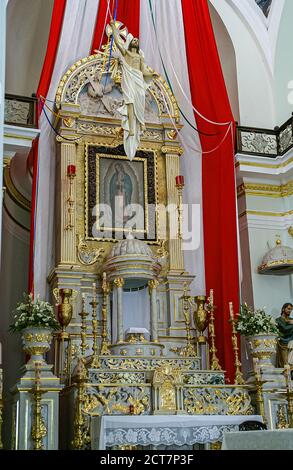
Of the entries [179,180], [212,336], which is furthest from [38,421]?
[179,180]

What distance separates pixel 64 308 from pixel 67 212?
1.73 meters

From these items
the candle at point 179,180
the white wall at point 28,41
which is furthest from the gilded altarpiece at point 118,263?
Result: the white wall at point 28,41

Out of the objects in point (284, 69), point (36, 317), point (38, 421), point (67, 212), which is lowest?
point (38, 421)

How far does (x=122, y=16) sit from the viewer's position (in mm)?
11320

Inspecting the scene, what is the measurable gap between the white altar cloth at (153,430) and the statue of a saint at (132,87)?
423 cm

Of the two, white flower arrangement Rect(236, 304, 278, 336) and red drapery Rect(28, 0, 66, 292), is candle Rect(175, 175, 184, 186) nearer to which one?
red drapery Rect(28, 0, 66, 292)

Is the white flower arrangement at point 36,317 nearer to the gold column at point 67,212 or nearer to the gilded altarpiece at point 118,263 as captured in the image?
the gilded altarpiece at point 118,263

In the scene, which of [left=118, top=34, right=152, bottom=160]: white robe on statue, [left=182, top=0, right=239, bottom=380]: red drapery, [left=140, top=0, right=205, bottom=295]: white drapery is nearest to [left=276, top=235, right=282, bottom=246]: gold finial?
[left=182, top=0, right=239, bottom=380]: red drapery

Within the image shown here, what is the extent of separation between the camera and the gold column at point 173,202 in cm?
1045

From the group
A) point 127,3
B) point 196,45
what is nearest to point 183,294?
point 196,45

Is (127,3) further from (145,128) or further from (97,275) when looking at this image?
(97,275)

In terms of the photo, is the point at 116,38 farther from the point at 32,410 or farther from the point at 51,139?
the point at 32,410

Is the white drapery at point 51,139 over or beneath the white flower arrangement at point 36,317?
over

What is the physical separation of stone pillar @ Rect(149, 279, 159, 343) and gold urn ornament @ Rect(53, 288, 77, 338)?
3.75 feet
